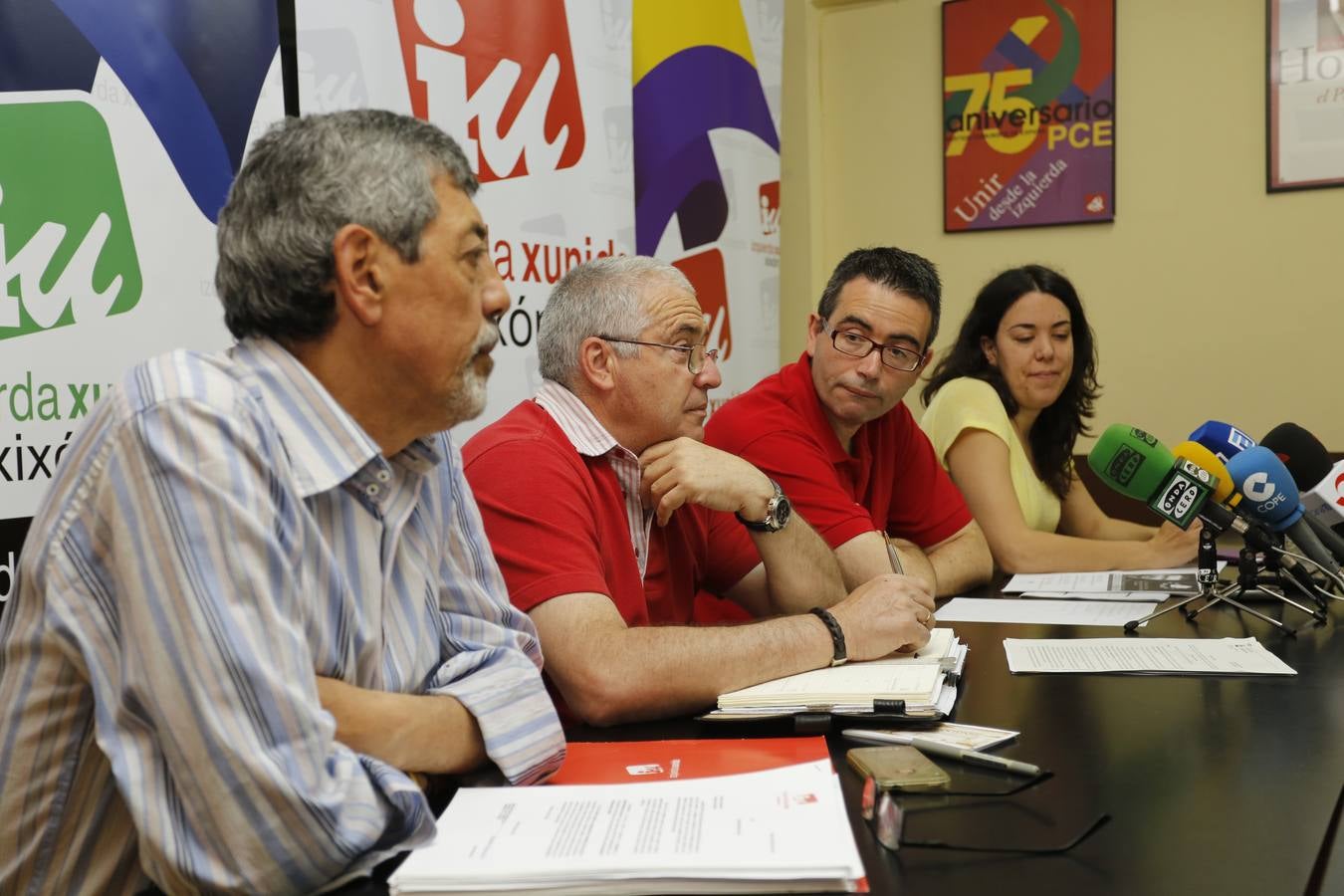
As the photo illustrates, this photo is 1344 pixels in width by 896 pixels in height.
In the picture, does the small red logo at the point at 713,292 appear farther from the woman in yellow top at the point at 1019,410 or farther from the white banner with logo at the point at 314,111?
the woman in yellow top at the point at 1019,410

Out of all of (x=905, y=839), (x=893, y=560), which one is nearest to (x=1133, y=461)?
(x=893, y=560)

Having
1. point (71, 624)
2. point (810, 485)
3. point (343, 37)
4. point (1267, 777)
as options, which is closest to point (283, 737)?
point (71, 624)

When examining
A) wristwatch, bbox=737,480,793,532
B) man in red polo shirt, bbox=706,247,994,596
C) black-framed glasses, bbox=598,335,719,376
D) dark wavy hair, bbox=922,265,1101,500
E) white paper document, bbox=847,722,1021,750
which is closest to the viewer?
white paper document, bbox=847,722,1021,750

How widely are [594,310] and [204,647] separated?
1002 mm

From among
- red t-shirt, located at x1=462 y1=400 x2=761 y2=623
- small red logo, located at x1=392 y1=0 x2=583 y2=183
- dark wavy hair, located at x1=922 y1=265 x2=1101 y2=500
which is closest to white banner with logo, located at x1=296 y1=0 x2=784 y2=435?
small red logo, located at x1=392 y1=0 x2=583 y2=183

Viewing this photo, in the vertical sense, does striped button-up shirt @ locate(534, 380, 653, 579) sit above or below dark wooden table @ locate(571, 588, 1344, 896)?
above

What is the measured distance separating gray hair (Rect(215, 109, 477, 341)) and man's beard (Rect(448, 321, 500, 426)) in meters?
0.11

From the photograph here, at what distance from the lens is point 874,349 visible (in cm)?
232

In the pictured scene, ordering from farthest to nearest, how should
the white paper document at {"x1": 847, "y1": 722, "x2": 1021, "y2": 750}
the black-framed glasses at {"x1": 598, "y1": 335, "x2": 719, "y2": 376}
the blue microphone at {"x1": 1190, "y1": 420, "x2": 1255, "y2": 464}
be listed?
the blue microphone at {"x1": 1190, "y1": 420, "x2": 1255, "y2": 464} → the black-framed glasses at {"x1": 598, "y1": 335, "x2": 719, "y2": 376} → the white paper document at {"x1": 847, "y1": 722, "x2": 1021, "y2": 750}

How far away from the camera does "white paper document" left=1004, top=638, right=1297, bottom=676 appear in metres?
1.59

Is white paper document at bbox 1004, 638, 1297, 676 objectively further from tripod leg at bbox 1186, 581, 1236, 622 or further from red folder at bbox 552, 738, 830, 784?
red folder at bbox 552, 738, 830, 784

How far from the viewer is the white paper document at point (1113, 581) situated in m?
2.31

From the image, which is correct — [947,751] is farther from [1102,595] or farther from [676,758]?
[1102,595]

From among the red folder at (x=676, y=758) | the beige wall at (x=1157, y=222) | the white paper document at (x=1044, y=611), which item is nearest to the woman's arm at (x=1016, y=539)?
the white paper document at (x=1044, y=611)
